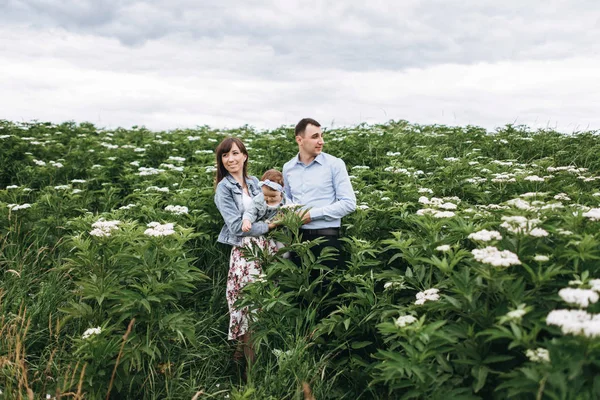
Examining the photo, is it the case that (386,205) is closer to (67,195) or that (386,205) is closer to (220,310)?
(220,310)

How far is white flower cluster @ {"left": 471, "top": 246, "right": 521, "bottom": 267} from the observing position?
3.38 metres

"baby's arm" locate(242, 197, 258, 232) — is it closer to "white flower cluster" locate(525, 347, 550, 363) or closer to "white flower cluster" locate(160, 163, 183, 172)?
"white flower cluster" locate(525, 347, 550, 363)

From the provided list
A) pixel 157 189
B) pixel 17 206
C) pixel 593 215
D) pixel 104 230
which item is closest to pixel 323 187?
pixel 104 230

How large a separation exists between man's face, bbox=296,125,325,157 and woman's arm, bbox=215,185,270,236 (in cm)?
104

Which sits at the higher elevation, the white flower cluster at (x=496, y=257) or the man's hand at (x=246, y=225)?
the white flower cluster at (x=496, y=257)

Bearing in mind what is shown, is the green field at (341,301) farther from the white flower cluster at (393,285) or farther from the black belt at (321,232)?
the black belt at (321,232)

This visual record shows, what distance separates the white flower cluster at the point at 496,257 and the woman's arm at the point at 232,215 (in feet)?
8.32

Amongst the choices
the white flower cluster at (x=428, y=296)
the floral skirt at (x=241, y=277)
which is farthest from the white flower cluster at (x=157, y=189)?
the white flower cluster at (x=428, y=296)

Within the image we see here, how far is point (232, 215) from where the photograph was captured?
567 centimetres

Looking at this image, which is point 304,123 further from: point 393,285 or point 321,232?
point 393,285

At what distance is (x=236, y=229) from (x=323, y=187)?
3.72 ft

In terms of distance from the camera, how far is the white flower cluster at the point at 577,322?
2773mm

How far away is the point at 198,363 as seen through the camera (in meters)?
5.45

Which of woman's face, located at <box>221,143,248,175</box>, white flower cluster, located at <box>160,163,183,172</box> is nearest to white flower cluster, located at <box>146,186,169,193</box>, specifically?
white flower cluster, located at <box>160,163,183,172</box>
